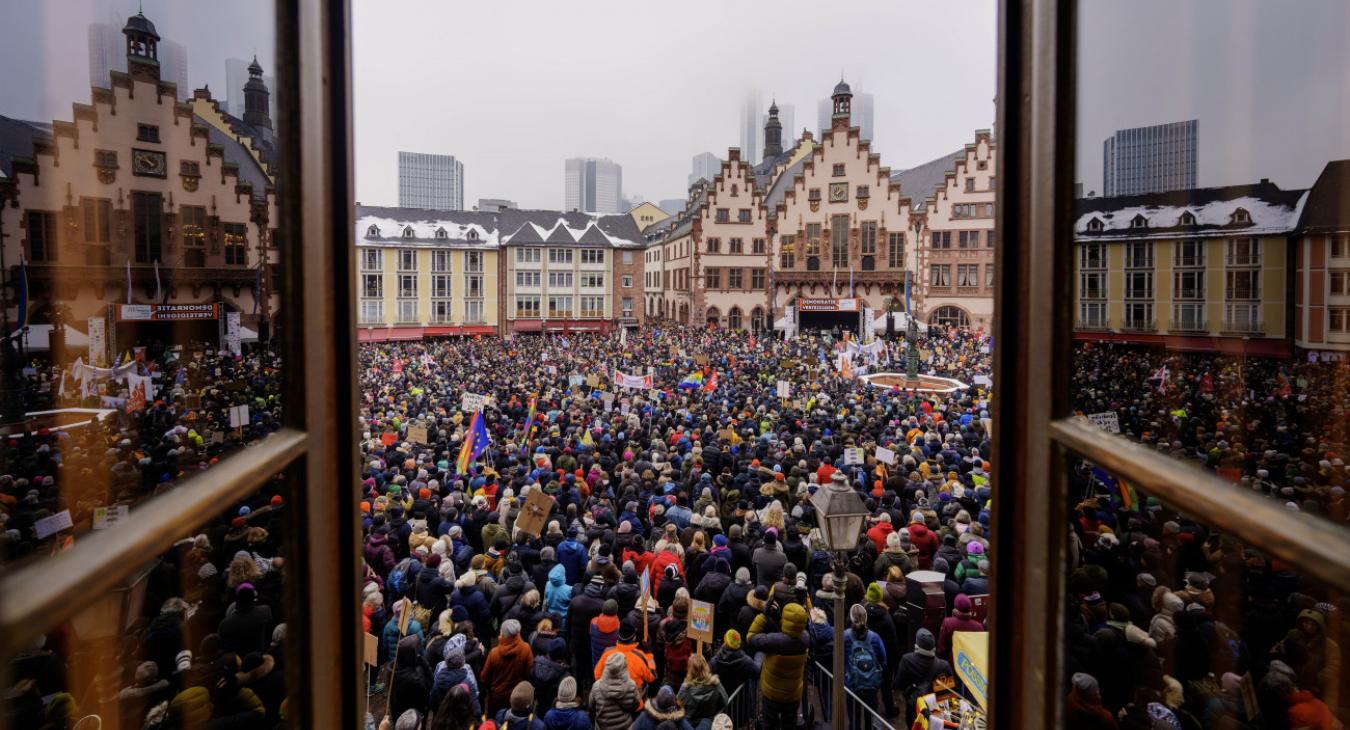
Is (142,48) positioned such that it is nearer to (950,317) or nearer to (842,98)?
(950,317)

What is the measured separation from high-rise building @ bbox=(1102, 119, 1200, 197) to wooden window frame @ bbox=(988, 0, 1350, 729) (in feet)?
0.37

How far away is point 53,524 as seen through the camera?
965mm

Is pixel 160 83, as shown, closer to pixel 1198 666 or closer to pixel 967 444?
pixel 1198 666

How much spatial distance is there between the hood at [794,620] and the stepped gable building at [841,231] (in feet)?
139

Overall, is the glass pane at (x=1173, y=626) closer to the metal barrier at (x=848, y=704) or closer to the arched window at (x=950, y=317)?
the metal barrier at (x=848, y=704)

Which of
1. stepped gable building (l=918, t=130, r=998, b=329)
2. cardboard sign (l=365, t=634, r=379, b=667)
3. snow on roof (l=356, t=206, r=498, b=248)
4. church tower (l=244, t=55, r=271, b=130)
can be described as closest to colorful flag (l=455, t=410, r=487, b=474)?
cardboard sign (l=365, t=634, r=379, b=667)

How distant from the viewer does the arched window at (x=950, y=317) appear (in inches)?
1762

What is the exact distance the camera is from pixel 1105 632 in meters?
1.33

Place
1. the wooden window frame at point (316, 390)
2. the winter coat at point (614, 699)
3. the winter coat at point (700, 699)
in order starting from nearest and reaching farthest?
the wooden window frame at point (316, 390), the winter coat at point (614, 699), the winter coat at point (700, 699)

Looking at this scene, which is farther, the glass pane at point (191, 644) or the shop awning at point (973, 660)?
the shop awning at point (973, 660)

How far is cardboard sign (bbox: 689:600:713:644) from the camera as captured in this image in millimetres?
5324

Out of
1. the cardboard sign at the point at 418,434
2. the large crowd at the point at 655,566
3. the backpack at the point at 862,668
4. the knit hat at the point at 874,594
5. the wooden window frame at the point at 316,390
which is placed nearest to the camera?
the wooden window frame at the point at 316,390

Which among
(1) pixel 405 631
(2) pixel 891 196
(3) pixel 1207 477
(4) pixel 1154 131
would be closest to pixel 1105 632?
(3) pixel 1207 477

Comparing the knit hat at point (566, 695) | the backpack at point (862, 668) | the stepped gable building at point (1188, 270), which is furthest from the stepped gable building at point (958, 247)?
the stepped gable building at point (1188, 270)
